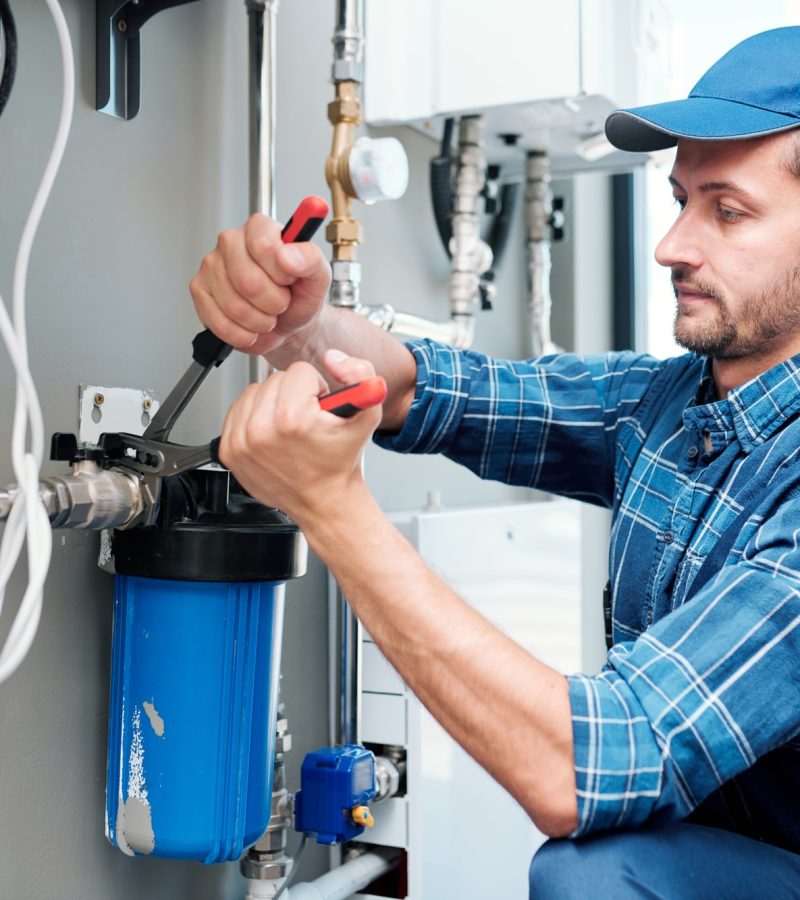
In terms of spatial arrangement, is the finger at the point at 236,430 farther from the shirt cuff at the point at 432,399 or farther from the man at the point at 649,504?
the shirt cuff at the point at 432,399

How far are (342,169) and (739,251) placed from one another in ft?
1.43

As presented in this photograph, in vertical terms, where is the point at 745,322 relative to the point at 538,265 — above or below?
below

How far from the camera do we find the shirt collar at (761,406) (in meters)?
0.89

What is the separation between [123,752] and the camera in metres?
0.86

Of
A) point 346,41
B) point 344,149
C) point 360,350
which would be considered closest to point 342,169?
point 344,149

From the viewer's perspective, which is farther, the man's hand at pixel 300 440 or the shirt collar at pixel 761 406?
the shirt collar at pixel 761 406

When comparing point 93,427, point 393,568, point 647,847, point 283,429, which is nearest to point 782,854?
point 647,847

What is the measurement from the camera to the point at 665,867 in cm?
73

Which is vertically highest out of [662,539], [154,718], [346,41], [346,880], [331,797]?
[346,41]

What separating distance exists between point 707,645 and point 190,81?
28.4 inches

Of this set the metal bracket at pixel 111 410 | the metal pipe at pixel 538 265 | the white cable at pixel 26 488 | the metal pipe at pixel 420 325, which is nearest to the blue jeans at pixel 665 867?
the white cable at pixel 26 488

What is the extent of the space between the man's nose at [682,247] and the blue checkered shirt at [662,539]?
12 centimetres

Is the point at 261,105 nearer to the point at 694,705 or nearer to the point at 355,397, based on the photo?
the point at 355,397

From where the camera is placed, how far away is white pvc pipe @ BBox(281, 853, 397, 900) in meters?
1.13
